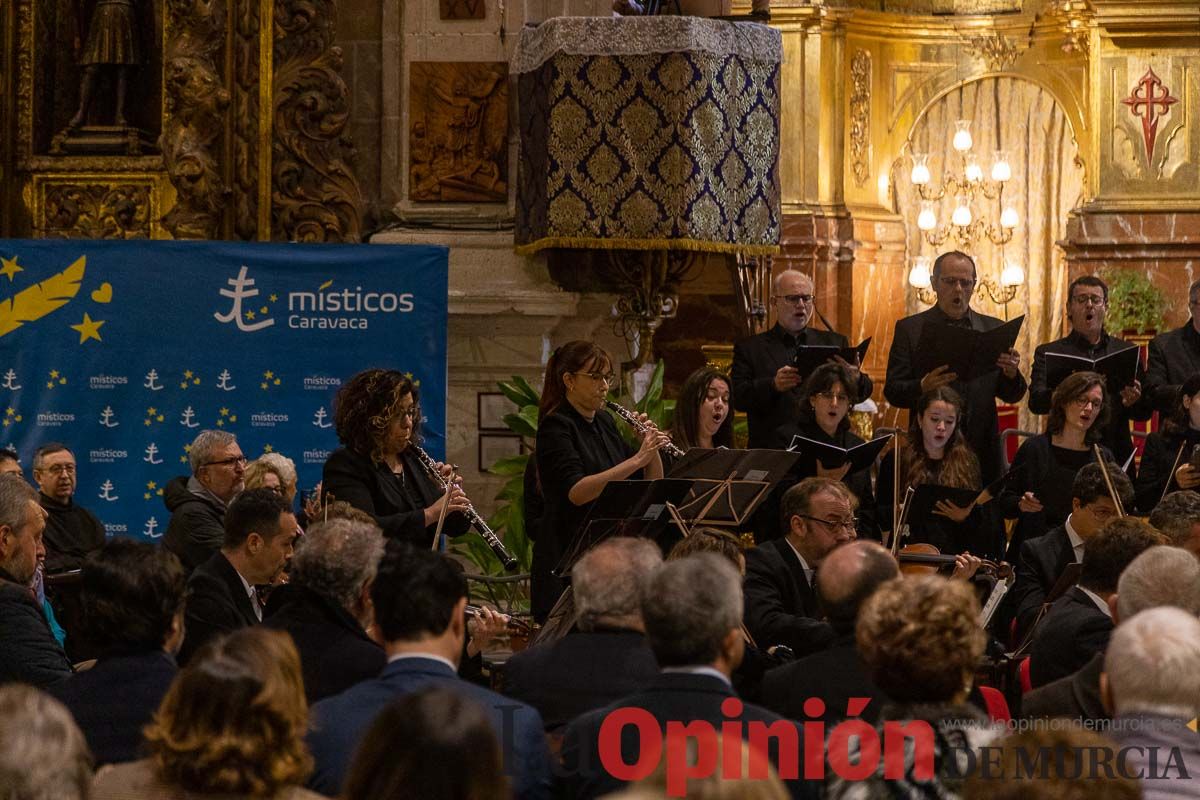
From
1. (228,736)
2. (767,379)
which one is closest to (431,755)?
(228,736)

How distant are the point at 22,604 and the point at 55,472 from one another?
8.89 feet

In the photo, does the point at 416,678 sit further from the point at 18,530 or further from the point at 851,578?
the point at 18,530

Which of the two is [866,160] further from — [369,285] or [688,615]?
[688,615]

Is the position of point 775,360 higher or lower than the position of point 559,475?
higher

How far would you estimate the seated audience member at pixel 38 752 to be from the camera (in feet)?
9.40

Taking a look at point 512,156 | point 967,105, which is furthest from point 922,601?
point 967,105

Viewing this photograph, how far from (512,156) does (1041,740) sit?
6.56 m

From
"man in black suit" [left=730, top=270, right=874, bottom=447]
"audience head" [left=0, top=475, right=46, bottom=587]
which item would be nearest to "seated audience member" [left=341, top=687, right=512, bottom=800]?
"audience head" [left=0, top=475, right=46, bottom=587]

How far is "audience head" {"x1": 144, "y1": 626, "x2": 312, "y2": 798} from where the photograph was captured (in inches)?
121

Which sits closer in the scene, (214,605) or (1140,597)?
(1140,597)

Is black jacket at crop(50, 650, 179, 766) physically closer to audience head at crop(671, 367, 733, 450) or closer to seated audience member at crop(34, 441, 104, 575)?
audience head at crop(671, 367, 733, 450)

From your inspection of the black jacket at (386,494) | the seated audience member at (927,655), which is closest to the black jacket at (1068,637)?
the seated audience member at (927,655)

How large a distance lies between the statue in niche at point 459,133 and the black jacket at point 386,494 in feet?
9.99

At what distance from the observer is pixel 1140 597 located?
4406 millimetres
